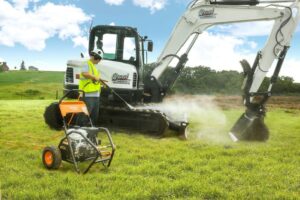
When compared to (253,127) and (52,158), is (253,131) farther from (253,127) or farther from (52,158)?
(52,158)

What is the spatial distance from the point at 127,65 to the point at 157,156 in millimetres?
4428

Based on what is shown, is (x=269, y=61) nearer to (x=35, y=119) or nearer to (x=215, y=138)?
(x=215, y=138)

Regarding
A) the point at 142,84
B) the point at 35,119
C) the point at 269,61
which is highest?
the point at 269,61

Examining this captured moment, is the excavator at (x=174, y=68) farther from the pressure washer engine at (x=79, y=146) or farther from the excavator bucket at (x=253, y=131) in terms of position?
the pressure washer engine at (x=79, y=146)

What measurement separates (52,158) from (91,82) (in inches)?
120

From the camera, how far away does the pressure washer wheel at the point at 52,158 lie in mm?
7066

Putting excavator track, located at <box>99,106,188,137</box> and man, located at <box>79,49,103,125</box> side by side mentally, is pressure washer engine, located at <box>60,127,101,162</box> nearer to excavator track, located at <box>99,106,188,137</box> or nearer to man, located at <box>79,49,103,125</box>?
man, located at <box>79,49,103,125</box>

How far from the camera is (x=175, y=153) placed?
346 inches

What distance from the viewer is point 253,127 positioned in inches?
425

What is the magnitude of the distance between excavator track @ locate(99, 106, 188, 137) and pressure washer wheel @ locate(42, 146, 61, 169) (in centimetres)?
440

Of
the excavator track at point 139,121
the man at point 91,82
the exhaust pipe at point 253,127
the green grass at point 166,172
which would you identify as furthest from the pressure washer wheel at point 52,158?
the exhaust pipe at point 253,127

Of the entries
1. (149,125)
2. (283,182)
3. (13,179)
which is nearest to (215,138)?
(149,125)

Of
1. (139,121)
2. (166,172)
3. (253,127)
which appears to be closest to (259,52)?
(253,127)

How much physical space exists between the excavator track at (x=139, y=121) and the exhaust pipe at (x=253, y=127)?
4.50 feet
